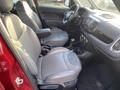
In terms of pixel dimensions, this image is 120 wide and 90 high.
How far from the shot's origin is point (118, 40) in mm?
2045

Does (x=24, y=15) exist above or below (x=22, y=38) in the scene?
below

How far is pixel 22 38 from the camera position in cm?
227

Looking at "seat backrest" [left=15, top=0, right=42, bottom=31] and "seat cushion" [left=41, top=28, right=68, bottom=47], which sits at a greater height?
"seat backrest" [left=15, top=0, right=42, bottom=31]

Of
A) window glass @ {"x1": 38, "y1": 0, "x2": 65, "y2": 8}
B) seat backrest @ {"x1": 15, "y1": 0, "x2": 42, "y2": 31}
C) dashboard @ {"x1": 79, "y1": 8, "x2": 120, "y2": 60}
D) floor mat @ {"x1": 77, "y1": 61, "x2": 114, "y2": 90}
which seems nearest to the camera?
dashboard @ {"x1": 79, "y1": 8, "x2": 120, "y2": 60}

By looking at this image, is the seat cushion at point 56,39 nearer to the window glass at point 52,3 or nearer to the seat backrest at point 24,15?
the seat backrest at point 24,15

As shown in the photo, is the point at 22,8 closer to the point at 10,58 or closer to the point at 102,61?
the point at 102,61

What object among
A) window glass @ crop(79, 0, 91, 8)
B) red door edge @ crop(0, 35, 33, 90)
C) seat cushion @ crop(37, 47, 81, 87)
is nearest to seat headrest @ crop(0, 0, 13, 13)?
red door edge @ crop(0, 35, 33, 90)

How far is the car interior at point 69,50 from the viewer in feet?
6.54

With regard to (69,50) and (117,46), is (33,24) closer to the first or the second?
(69,50)

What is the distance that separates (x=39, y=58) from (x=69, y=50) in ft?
1.10

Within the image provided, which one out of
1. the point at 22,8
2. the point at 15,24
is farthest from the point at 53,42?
the point at 15,24

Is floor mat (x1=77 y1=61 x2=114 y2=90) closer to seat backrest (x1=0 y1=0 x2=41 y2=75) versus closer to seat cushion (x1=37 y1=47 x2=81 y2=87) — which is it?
seat cushion (x1=37 y1=47 x2=81 y2=87)

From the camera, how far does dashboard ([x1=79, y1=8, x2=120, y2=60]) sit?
2.05 metres

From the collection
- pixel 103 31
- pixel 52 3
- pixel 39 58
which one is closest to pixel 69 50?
pixel 39 58
